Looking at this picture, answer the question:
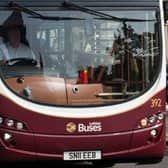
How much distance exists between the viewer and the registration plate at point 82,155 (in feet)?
29.6

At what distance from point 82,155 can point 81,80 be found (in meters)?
0.99

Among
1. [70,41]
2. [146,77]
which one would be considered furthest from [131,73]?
[70,41]

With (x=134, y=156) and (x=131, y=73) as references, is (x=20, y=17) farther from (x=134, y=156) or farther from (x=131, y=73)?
(x=134, y=156)

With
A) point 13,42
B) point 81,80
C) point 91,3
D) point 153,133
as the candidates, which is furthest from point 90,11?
point 153,133

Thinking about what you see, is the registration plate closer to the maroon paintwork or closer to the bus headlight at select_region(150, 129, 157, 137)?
the maroon paintwork

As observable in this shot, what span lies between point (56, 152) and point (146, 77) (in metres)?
1.57

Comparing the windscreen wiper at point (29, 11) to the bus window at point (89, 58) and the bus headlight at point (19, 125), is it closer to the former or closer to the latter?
the bus window at point (89, 58)

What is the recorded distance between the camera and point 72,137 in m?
8.92

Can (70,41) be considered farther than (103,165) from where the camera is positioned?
No

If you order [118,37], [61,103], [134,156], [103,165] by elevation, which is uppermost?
[118,37]

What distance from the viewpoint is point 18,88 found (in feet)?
29.2

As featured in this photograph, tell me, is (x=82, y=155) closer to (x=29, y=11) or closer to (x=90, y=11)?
(x=90, y=11)

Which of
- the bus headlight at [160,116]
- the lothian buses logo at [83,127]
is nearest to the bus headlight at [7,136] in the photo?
the lothian buses logo at [83,127]

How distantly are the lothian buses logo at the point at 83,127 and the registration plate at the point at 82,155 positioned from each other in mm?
319
